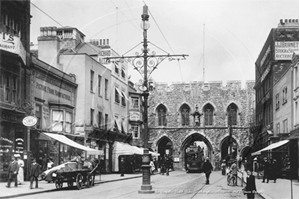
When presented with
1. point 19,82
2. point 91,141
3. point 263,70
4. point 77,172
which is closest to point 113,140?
point 91,141

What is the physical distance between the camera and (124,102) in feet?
103

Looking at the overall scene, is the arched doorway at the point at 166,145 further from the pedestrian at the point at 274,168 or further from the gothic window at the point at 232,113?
the pedestrian at the point at 274,168

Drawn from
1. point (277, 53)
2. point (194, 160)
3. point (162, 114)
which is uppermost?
point (277, 53)

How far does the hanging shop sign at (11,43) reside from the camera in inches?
877

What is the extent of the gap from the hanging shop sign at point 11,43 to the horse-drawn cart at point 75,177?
628cm

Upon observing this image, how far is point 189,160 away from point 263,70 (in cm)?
2809

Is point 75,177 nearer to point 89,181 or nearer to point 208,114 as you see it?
point 89,181

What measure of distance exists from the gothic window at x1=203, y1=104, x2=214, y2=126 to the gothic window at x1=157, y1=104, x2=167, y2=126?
168 inches

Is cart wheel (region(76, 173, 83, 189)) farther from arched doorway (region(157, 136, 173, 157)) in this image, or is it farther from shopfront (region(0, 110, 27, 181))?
arched doorway (region(157, 136, 173, 157))

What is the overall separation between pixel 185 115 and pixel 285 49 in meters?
39.5

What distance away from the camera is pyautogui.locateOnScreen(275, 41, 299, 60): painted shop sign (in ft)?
47.5

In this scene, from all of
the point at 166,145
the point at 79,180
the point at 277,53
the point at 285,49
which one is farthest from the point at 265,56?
the point at 166,145

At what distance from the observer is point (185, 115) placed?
55062 mm

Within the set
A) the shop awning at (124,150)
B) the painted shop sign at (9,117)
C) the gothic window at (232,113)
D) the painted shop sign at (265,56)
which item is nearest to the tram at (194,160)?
the gothic window at (232,113)
